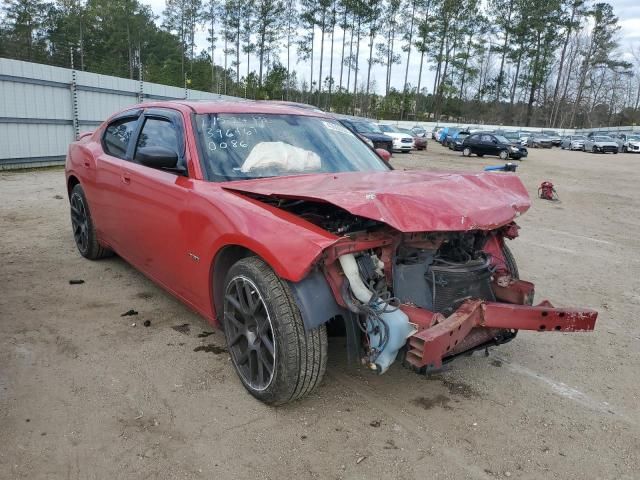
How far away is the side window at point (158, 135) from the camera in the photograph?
3578 millimetres

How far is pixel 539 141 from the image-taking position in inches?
1724

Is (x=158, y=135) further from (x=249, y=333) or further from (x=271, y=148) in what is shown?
(x=249, y=333)

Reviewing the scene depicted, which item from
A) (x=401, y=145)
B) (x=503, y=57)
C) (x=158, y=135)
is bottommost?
(x=401, y=145)

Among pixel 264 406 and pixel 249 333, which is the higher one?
pixel 249 333

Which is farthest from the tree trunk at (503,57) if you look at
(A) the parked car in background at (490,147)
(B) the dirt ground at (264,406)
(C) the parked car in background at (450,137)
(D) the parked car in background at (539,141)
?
Answer: (B) the dirt ground at (264,406)

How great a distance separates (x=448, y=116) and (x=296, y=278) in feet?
248

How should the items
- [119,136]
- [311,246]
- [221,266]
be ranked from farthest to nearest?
[119,136] < [221,266] < [311,246]

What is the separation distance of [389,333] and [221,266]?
118 centimetres

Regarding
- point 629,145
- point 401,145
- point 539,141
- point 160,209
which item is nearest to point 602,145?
point 629,145

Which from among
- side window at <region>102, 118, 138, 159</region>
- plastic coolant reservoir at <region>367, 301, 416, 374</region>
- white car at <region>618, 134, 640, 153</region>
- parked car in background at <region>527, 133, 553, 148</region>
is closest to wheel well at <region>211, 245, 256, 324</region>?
plastic coolant reservoir at <region>367, 301, 416, 374</region>

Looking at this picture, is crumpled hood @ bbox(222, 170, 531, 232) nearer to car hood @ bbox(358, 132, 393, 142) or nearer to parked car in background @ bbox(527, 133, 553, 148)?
car hood @ bbox(358, 132, 393, 142)

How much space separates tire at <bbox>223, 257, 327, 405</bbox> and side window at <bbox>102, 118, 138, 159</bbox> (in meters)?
2.07

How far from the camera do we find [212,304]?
10.3 feet

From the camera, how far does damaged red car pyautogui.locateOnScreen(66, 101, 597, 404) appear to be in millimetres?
2486
